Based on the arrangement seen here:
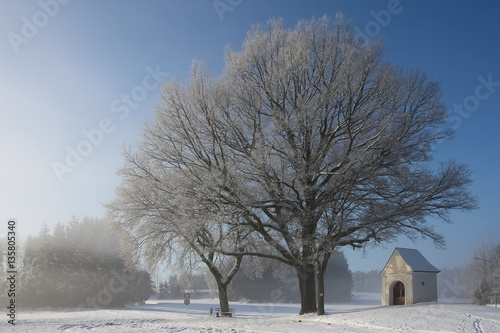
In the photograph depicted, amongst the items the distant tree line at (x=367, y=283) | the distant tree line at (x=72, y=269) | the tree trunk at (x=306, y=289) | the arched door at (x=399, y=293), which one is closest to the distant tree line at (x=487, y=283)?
the arched door at (x=399, y=293)

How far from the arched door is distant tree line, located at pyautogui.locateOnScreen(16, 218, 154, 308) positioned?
2993cm

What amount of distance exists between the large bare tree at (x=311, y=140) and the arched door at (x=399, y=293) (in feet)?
45.8

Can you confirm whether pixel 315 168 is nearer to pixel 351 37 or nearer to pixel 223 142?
pixel 223 142

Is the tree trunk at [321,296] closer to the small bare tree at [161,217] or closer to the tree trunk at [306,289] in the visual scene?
the tree trunk at [306,289]

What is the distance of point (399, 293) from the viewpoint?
32500 millimetres

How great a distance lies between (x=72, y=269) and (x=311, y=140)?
4427cm

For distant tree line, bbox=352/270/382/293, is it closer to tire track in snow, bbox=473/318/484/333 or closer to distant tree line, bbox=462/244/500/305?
distant tree line, bbox=462/244/500/305

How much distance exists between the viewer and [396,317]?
17.0 metres

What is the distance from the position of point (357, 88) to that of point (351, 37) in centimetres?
288

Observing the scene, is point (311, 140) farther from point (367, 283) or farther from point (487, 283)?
point (367, 283)

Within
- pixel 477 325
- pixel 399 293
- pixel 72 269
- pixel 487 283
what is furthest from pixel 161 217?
pixel 487 283

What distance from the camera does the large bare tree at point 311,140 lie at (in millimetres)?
18909

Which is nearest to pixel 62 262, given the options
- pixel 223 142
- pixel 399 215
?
pixel 223 142

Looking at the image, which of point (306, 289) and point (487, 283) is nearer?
point (306, 289)
